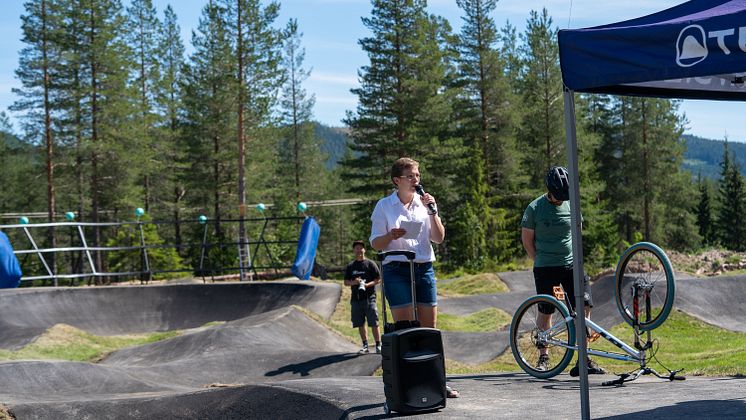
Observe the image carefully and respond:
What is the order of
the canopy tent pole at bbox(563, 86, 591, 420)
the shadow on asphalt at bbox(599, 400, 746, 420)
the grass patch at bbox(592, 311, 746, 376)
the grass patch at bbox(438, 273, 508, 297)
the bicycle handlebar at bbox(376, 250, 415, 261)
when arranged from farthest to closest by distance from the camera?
the grass patch at bbox(438, 273, 508, 297)
the grass patch at bbox(592, 311, 746, 376)
the bicycle handlebar at bbox(376, 250, 415, 261)
the shadow on asphalt at bbox(599, 400, 746, 420)
the canopy tent pole at bbox(563, 86, 591, 420)

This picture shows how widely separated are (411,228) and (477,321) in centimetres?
1243

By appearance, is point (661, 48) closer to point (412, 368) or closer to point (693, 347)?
point (412, 368)

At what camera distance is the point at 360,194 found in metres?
43.4

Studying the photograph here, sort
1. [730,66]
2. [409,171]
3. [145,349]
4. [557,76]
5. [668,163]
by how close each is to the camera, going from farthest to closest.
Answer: [668,163] → [557,76] → [145,349] → [409,171] → [730,66]

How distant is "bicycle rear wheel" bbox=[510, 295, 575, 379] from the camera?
701 cm

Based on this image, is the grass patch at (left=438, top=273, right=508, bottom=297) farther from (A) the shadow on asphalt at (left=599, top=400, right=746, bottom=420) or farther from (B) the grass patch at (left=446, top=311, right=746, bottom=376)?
(A) the shadow on asphalt at (left=599, top=400, right=746, bottom=420)

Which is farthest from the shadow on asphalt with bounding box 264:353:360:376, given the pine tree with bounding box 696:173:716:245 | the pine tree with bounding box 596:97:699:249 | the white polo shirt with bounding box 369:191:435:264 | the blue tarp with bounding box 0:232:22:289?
the pine tree with bounding box 696:173:716:245

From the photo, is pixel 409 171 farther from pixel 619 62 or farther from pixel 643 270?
pixel 643 270

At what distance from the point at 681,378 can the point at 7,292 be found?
14.0m

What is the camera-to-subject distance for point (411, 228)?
592cm

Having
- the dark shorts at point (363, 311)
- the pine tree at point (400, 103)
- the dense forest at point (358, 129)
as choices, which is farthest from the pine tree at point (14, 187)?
the dark shorts at point (363, 311)

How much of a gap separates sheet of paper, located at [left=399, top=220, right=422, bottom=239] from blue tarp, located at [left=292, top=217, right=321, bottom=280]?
46.3 feet

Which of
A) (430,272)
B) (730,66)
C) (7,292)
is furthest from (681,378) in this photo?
(7,292)

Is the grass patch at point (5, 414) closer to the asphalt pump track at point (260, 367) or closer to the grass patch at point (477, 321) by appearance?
the asphalt pump track at point (260, 367)
